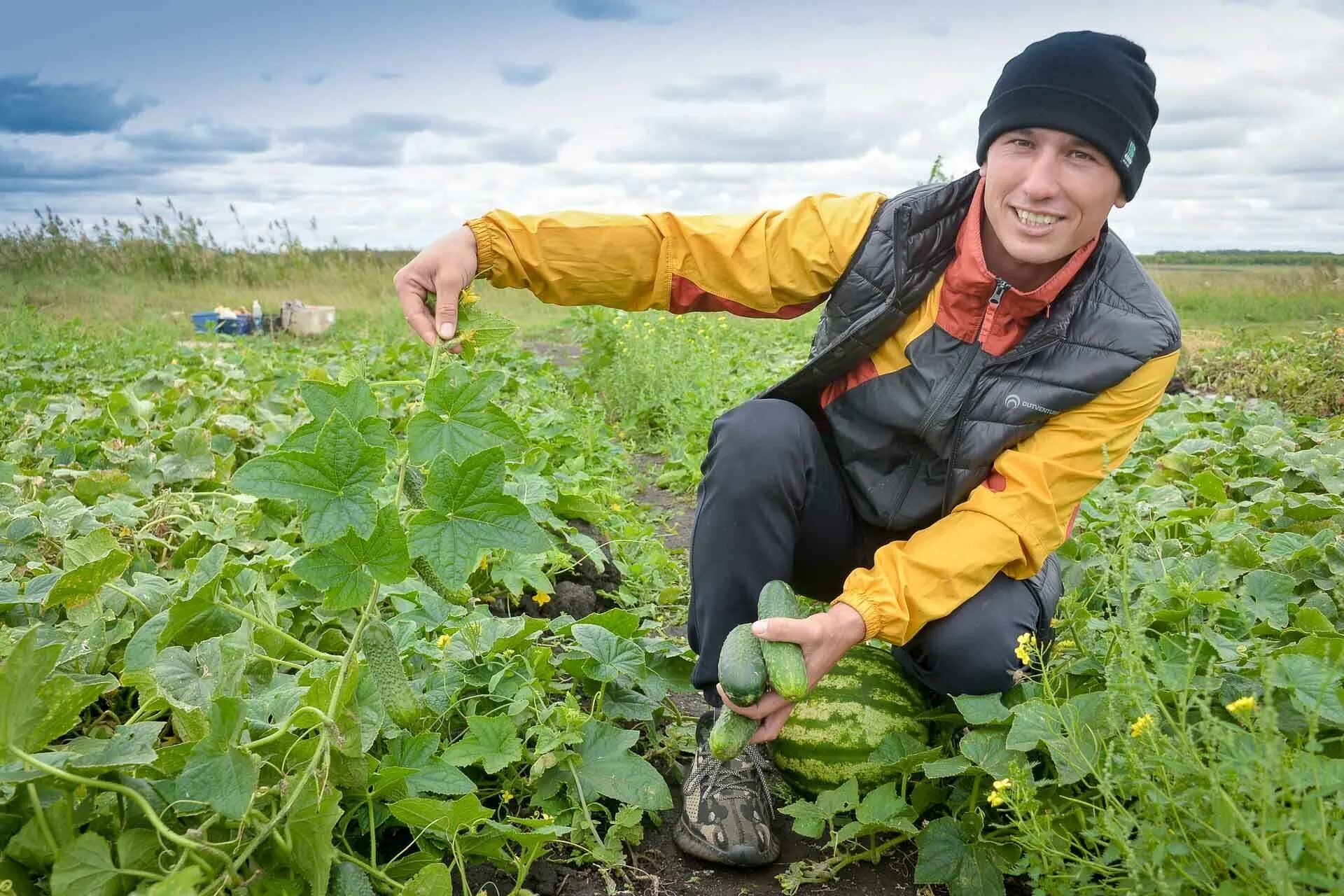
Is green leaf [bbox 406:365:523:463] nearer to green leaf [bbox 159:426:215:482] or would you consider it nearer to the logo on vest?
the logo on vest

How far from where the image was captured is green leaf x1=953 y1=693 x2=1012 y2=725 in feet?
6.80

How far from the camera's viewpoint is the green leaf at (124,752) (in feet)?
4.66

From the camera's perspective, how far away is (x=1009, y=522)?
7.36 ft

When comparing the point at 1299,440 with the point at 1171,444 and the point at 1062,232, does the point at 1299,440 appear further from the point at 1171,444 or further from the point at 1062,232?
the point at 1062,232

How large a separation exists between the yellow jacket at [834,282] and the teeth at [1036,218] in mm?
150

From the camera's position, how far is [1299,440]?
5020 millimetres

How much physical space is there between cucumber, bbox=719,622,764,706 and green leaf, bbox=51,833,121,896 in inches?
43.7

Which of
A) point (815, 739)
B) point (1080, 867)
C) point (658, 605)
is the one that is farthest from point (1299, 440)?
point (1080, 867)

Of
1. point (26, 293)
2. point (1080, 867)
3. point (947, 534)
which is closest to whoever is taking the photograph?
point (1080, 867)

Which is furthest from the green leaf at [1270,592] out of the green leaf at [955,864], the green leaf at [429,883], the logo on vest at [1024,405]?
the green leaf at [429,883]

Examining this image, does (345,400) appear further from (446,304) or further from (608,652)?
(608,652)

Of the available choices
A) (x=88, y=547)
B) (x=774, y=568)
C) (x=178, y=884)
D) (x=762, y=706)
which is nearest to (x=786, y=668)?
(x=762, y=706)

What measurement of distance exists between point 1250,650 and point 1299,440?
11.6 feet

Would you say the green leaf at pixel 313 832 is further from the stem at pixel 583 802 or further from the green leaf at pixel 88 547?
the green leaf at pixel 88 547
